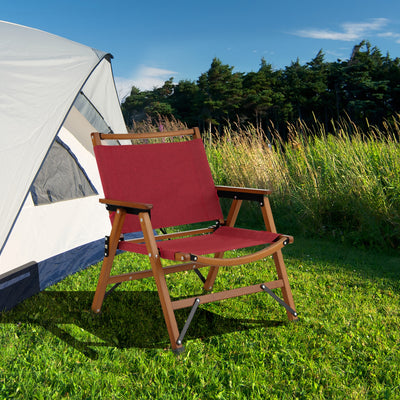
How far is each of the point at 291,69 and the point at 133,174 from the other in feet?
113

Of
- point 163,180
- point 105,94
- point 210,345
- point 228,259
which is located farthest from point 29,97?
point 210,345

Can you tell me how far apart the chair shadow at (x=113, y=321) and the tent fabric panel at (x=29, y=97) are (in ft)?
1.92

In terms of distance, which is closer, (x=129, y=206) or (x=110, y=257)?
(x=129, y=206)

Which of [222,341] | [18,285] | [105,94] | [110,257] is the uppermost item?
[105,94]

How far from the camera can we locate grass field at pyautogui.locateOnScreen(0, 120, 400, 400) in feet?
5.84

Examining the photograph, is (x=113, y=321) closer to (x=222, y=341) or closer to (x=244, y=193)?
(x=222, y=341)

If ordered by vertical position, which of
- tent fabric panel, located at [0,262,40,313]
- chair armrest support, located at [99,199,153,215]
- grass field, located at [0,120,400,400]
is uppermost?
chair armrest support, located at [99,199,153,215]

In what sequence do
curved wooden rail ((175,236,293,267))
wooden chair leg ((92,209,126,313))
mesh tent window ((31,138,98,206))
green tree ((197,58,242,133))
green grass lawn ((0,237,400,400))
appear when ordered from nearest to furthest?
1. green grass lawn ((0,237,400,400))
2. curved wooden rail ((175,236,293,267))
3. wooden chair leg ((92,209,126,313))
4. mesh tent window ((31,138,98,206))
5. green tree ((197,58,242,133))

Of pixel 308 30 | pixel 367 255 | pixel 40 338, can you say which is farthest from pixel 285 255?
pixel 308 30

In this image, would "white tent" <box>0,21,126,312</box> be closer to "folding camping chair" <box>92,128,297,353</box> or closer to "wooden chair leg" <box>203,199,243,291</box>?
"folding camping chair" <box>92,128,297,353</box>

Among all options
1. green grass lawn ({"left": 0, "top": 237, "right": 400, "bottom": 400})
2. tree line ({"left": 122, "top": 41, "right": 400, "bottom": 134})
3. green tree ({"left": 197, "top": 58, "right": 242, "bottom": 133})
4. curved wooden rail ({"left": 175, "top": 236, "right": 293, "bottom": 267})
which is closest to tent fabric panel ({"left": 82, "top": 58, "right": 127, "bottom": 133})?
green grass lawn ({"left": 0, "top": 237, "right": 400, "bottom": 400})

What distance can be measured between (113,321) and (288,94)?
1329 inches

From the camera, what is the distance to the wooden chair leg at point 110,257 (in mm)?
2348

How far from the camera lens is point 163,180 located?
9.19 ft
